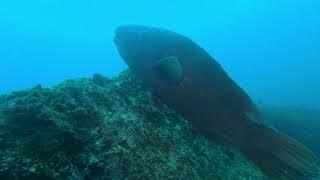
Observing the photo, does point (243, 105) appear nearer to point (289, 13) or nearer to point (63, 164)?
point (63, 164)

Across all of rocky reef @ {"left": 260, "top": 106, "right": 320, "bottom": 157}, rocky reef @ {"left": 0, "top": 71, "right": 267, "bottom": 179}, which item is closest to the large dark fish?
rocky reef @ {"left": 0, "top": 71, "right": 267, "bottom": 179}

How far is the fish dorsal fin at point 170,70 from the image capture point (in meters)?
2.73

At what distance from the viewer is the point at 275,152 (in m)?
2.71

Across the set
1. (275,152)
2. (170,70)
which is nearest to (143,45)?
(170,70)

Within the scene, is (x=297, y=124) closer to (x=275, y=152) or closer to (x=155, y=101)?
(x=275, y=152)

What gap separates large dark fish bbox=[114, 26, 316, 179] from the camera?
272 centimetres

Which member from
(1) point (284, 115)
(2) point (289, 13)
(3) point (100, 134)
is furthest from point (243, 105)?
(2) point (289, 13)

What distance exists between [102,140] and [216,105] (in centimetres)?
112

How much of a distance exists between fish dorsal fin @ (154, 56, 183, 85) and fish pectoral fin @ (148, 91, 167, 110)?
17cm

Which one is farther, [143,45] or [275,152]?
[143,45]

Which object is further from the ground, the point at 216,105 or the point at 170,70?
the point at 170,70

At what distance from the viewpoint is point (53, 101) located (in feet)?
7.77

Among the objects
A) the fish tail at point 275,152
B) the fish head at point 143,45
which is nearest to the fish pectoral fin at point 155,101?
the fish head at point 143,45

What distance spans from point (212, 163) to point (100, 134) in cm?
90
